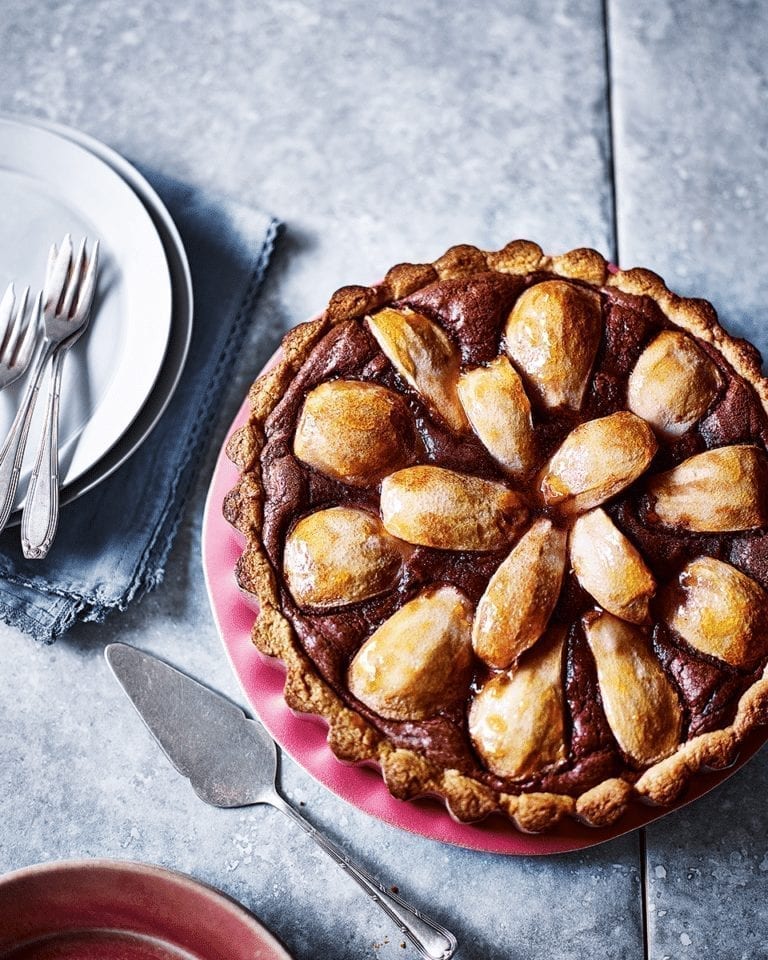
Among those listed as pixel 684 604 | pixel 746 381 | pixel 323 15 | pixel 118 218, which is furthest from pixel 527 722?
pixel 323 15

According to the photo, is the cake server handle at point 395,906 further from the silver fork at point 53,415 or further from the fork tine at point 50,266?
the fork tine at point 50,266

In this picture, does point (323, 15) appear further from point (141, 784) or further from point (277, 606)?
point (141, 784)

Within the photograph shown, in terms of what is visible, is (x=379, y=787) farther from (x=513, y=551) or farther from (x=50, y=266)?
(x=50, y=266)

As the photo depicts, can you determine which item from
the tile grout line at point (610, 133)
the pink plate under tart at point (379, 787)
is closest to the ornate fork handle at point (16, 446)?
the pink plate under tart at point (379, 787)

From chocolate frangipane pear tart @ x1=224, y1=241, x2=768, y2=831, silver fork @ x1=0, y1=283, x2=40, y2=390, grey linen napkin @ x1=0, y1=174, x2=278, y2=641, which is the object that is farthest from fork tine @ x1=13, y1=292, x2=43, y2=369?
chocolate frangipane pear tart @ x1=224, y1=241, x2=768, y2=831

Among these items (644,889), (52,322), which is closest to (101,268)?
(52,322)

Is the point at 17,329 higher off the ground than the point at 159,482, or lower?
higher

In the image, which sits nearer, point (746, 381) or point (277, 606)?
point (277, 606)
